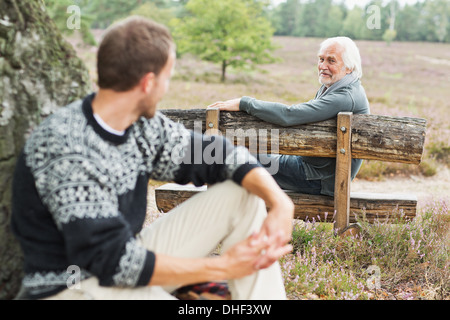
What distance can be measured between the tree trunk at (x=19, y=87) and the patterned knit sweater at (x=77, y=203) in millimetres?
384

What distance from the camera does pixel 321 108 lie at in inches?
158

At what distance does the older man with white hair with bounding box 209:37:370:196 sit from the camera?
404cm

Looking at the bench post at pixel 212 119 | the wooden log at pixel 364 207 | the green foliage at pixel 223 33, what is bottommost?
the wooden log at pixel 364 207

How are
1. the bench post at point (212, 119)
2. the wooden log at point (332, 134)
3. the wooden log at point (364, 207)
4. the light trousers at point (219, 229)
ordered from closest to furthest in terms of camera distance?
the light trousers at point (219, 229) → the wooden log at point (332, 134) → the bench post at point (212, 119) → the wooden log at point (364, 207)

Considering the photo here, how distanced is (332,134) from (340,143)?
4.7 inches

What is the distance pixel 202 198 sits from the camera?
2.34m

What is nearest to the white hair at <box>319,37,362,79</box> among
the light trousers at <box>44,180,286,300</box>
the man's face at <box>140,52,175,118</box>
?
the light trousers at <box>44,180,286,300</box>

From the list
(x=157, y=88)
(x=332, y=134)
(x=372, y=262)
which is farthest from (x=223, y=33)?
(x=157, y=88)

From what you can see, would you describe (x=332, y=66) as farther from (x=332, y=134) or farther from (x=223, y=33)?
(x=223, y=33)

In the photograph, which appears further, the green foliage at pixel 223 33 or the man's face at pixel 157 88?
the green foliage at pixel 223 33

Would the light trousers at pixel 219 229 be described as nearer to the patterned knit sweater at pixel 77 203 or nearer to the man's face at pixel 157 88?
the patterned knit sweater at pixel 77 203

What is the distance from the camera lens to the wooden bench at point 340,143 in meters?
3.93

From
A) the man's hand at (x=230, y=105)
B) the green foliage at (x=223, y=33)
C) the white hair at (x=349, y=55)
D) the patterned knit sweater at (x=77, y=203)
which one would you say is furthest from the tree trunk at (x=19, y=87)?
the green foliage at (x=223, y=33)
